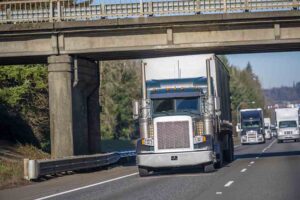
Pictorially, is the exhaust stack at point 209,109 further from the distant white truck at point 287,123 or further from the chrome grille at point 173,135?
the distant white truck at point 287,123

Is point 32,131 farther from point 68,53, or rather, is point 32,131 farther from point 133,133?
point 133,133

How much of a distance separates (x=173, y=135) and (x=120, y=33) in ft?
32.1

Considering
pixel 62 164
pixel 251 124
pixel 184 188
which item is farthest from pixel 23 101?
pixel 251 124

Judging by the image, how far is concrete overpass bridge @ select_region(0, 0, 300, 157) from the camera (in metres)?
31.6

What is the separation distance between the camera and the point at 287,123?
7144 cm

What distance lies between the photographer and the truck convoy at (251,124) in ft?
237

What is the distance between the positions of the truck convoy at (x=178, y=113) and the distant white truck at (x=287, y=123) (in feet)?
151

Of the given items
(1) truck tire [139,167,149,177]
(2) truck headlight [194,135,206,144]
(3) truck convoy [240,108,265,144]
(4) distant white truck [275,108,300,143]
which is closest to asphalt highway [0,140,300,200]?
(1) truck tire [139,167,149,177]

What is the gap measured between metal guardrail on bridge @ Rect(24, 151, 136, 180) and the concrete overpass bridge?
166cm

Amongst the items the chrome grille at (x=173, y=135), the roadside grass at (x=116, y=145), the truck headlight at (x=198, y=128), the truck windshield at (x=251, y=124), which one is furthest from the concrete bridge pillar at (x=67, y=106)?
the truck windshield at (x=251, y=124)

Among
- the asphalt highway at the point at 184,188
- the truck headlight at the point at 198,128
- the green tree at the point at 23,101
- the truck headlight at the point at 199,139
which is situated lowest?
the asphalt highway at the point at 184,188

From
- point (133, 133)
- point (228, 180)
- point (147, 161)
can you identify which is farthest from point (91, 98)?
point (133, 133)

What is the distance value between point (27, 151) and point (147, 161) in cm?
1513

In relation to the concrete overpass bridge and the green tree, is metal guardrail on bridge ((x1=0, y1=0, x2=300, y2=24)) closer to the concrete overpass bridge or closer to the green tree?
the concrete overpass bridge
